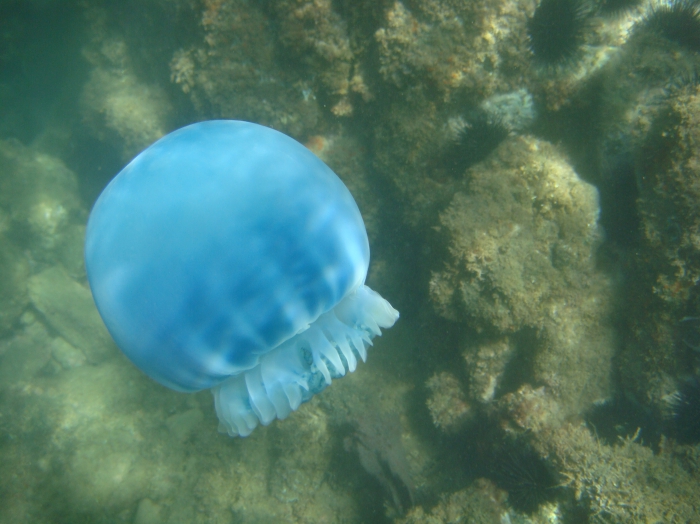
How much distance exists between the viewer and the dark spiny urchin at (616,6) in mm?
4020

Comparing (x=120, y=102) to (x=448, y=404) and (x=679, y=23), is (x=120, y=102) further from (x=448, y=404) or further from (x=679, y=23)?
(x=679, y=23)

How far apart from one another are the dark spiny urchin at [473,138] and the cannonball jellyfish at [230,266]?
2203 mm

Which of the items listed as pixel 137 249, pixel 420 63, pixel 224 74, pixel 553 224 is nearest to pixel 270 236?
pixel 137 249

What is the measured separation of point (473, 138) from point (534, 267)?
149 centimetres

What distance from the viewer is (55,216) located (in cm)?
823

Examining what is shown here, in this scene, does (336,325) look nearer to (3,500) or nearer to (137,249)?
(137,249)

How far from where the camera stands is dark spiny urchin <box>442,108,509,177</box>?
382 cm

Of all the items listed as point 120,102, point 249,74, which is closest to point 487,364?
point 249,74

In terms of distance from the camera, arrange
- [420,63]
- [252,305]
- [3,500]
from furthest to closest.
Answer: [3,500], [420,63], [252,305]

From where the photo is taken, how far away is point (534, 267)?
3.76 m

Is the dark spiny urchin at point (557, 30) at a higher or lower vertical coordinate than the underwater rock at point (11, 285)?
higher

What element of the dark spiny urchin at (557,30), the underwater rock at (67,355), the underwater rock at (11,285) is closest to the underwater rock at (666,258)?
the dark spiny urchin at (557,30)

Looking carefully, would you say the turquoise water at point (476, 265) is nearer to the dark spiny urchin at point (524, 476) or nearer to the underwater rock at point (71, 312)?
the dark spiny urchin at point (524, 476)

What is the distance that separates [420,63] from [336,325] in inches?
117
